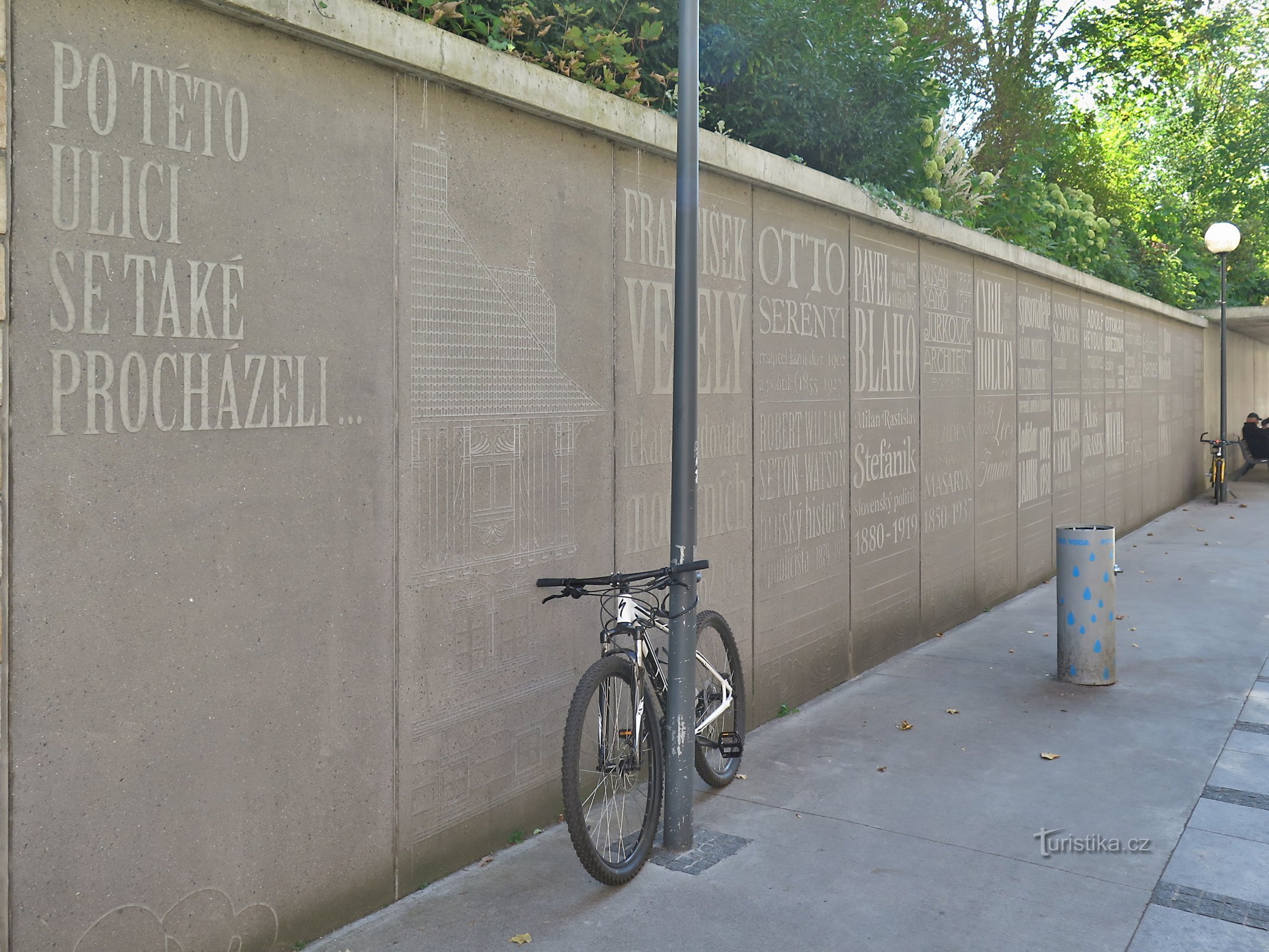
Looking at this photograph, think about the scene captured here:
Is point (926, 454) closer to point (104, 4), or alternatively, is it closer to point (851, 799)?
point (851, 799)

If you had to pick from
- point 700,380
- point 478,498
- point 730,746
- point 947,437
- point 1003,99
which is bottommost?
point 730,746

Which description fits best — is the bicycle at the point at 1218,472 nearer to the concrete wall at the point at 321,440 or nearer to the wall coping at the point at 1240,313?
the wall coping at the point at 1240,313

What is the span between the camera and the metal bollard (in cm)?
718

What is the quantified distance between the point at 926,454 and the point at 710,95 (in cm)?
310

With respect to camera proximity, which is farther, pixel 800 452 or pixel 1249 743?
pixel 800 452

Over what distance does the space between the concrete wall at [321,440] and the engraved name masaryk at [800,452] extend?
60mm

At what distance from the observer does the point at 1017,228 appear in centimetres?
1334

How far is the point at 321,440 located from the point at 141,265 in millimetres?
825

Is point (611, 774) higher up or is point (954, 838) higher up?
point (611, 774)

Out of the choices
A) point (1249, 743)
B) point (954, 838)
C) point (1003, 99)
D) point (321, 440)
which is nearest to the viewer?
point (321, 440)

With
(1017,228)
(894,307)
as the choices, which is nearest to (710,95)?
(894,307)

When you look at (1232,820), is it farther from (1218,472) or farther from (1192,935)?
(1218,472)

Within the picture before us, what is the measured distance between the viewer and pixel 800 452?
6.92 m

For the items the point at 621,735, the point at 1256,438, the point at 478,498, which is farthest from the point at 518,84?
the point at 1256,438
